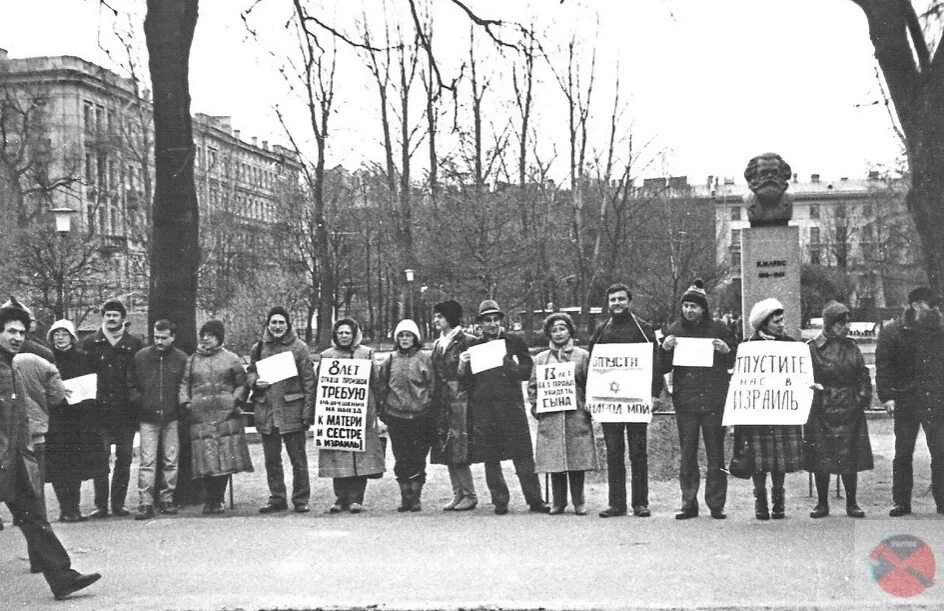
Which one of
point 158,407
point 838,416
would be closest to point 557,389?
point 838,416

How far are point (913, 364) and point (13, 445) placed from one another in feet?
24.3

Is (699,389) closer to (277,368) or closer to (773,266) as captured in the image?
(277,368)

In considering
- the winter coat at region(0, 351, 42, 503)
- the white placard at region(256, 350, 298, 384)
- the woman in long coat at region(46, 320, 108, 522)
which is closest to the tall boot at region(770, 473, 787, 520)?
the white placard at region(256, 350, 298, 384)

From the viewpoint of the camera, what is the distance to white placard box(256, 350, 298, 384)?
10.9 meters

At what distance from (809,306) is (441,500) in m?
57.1

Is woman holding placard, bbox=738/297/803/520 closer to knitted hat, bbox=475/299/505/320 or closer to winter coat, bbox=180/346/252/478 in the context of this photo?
knitted hat, bbox=475/299/505/320

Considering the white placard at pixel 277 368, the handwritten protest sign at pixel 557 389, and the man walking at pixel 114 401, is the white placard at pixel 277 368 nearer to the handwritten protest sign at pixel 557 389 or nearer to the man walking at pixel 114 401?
the man walking at pixel 114 401

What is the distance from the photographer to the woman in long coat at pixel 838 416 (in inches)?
381

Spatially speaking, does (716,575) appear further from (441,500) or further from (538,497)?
(441,500)

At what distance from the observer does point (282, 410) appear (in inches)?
431

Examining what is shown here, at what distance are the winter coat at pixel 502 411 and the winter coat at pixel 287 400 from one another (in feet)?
5.42

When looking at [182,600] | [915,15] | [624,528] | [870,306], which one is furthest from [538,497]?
[870,306]

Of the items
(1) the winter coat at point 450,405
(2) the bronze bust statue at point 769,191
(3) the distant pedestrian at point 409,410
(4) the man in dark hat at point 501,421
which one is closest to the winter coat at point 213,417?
(3) the distant pedestrian at point 409,410

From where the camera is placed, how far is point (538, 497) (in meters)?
10.4
